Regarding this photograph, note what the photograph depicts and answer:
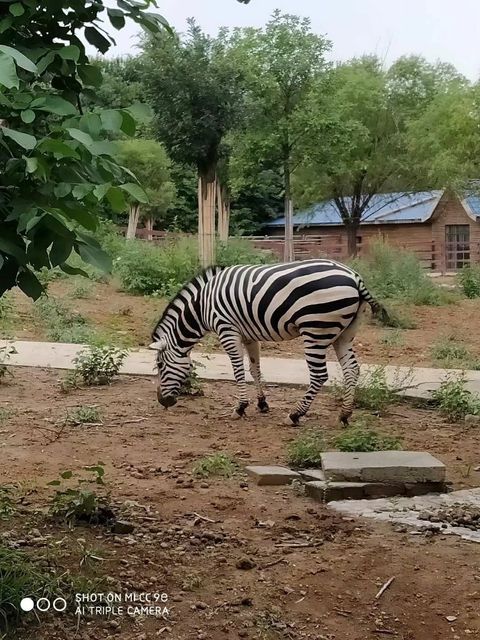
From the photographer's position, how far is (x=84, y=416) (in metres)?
6.93

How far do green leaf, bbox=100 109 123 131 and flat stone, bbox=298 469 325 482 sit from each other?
319 centimetres

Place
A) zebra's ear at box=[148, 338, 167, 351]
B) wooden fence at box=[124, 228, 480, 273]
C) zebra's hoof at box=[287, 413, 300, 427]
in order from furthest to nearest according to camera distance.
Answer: wooden fence at box=[124, 228, 480, 273] → zebra's ear at box=[148, 338, 167, 351] → zebra's hoof at box=[287, 413, 300, 427]

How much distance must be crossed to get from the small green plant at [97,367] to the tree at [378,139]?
1964cm

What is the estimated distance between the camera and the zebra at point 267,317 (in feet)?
23.8

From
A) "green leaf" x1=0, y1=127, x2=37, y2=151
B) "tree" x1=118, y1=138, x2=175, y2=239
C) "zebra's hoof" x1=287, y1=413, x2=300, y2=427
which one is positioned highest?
"tree" x1=118, y1=138, x2=175, y2=239

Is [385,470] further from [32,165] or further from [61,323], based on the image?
[61,323]

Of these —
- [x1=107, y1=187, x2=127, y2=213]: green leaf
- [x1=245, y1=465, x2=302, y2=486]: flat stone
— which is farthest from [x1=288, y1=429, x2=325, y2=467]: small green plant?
[x1=107, y1=187, x2=127, y2=213]: green leaf

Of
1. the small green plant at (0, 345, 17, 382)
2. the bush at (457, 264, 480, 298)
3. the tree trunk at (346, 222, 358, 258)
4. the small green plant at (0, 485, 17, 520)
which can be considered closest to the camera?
the small green plant at (0, 485, 17, 520)

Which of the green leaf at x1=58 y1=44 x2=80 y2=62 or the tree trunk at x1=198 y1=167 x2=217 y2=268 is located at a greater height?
the tree trunk at x1=198 y1=167 x2=217 y2=268

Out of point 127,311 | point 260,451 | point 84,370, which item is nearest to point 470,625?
point 260,451

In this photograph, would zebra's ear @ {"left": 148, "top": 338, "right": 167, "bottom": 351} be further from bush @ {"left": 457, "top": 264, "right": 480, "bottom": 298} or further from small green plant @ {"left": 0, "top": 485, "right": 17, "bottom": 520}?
bush @ {"left": 457, "top": 264, "right": 480, "bottom": 298}

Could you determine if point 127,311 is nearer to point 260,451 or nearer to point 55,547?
point 260,451

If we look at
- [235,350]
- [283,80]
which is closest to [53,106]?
[235,350]

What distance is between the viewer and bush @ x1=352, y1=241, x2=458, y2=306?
54.7 feet
